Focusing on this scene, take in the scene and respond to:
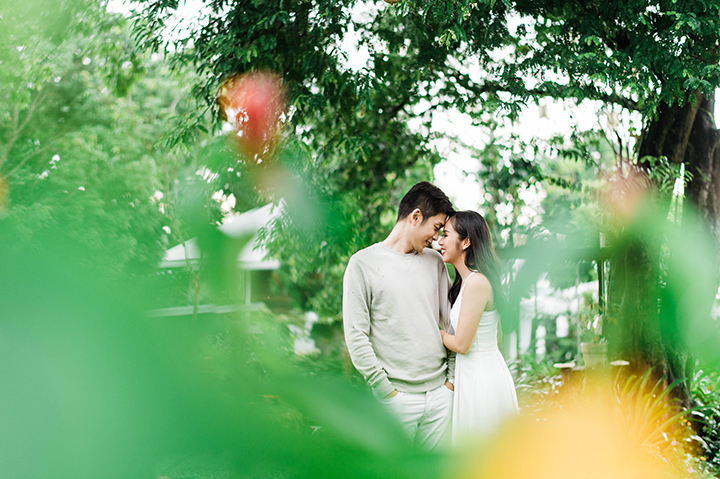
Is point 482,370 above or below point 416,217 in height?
below

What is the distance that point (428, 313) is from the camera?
225 cm

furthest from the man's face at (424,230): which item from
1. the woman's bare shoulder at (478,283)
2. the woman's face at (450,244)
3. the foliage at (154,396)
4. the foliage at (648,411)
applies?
the foliage at (648,411)

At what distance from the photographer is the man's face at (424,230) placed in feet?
7.60

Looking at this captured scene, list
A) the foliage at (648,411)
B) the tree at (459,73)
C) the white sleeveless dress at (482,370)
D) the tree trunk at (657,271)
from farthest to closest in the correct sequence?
1. the tree trunk at (657,271)
2. the foliage at (648,411)
3. the tree at (459,73)
4. the white sleeveless dress at (482,370)

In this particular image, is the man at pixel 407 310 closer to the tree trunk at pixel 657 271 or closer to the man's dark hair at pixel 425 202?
the man's dark hair at pixel 425 202

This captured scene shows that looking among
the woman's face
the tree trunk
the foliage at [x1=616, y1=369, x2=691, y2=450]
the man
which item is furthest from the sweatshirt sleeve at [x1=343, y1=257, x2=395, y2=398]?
the tree trunk

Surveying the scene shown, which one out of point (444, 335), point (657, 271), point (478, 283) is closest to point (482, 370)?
point (444, 335)

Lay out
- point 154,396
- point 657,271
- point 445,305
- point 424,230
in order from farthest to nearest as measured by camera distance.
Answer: point 657,271 < point 445,305 < point 424,230 < point 154,396

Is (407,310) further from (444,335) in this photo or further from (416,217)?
(416,217)

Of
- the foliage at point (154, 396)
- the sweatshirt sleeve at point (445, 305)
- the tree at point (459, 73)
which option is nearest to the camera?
the foliage at point (154, 396)

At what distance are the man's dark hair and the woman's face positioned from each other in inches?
3.7

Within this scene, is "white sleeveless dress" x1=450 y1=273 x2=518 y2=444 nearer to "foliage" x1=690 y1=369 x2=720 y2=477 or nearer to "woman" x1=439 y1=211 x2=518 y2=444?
"woman" x1=439 y1=211 x2=518 y2=444

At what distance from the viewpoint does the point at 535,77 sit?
12.0 feet

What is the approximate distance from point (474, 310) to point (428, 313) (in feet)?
0.80
